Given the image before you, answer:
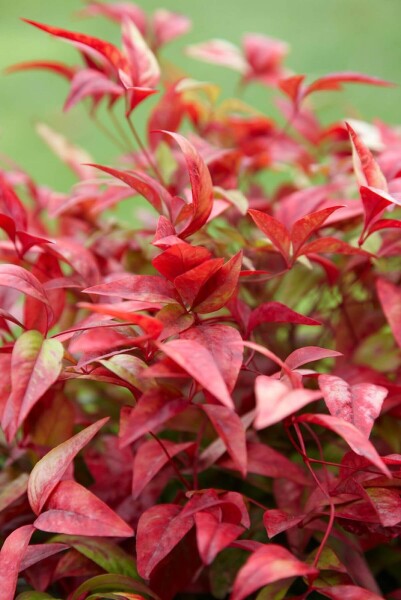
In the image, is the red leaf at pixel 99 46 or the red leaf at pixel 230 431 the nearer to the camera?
the red leaf at pixel 230 431

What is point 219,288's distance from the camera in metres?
0.41

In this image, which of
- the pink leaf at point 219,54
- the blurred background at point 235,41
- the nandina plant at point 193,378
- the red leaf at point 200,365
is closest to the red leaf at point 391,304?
the nandina plant at point 193,378

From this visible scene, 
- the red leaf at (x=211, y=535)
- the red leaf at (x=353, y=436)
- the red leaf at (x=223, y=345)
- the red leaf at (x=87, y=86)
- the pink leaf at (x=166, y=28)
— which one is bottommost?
the red leaf at (x=211, y=535)

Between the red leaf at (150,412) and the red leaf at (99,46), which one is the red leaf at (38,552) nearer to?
the red leaf at (150,412)

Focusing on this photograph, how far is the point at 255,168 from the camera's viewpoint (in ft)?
2.66

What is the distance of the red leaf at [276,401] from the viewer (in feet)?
0.96

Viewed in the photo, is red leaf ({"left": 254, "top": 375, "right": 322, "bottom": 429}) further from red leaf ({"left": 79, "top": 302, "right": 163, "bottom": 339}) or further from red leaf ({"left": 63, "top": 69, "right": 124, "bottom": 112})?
red leaf ({"left": 63, "top": 69, "right": 124, "bottom": 112})

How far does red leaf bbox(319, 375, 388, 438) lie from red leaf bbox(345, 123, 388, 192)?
0.46 ft

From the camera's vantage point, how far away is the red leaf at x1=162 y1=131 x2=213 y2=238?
40cm

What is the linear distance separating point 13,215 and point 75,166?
12.1 inches

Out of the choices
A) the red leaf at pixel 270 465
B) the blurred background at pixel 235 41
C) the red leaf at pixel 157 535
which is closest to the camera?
the red leaf at pixel 157 535

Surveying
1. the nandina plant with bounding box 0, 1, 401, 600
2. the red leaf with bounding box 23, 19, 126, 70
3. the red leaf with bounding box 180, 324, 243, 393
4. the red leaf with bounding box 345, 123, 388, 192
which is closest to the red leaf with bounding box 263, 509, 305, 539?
the nandina plant with bounding box 0, 1, 401, 600

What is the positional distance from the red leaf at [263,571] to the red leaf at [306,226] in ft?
0.67

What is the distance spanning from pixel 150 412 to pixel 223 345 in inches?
2.1
